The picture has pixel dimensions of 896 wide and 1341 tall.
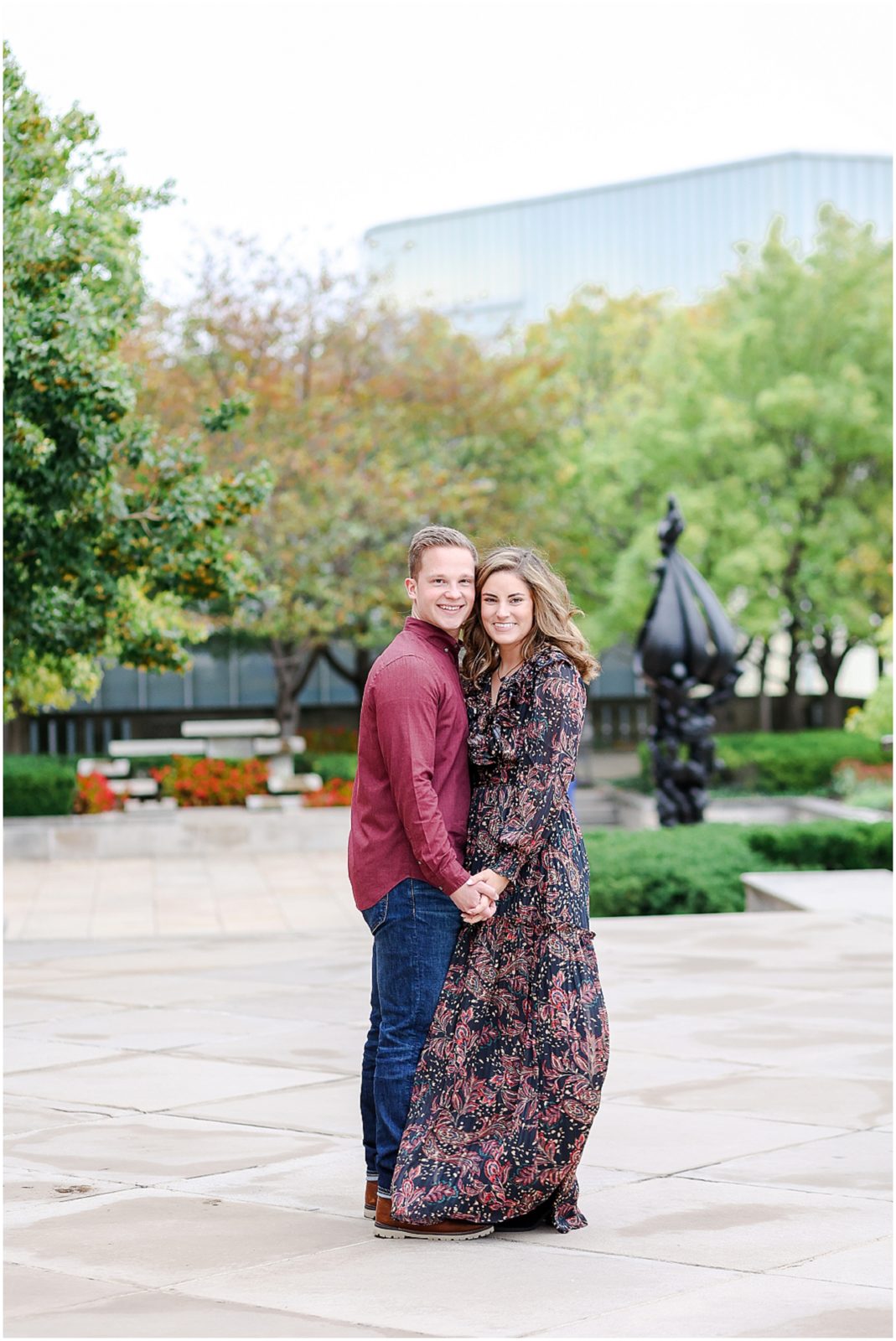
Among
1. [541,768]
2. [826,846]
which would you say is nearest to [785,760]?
[826,846]

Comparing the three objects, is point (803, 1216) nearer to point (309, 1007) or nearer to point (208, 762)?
point (309, 1007)

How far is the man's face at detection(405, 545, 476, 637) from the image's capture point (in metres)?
4.91

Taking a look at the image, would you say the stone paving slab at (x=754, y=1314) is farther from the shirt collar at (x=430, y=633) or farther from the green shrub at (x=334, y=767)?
the green shrub at (x=334, y=767)

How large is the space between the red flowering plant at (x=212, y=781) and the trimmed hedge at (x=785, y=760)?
6610mm

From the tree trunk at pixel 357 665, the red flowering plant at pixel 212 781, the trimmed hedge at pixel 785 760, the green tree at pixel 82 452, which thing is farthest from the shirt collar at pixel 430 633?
the tree trunk at pixel 357 665

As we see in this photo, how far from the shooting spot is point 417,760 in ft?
15.4

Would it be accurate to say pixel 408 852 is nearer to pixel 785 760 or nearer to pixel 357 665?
pixel 785 760

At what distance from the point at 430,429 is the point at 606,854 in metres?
14.0

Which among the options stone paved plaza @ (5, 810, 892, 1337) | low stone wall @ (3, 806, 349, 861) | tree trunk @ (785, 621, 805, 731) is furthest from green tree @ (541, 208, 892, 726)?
stone paved plaza @ (5, 810, 892, 1337)

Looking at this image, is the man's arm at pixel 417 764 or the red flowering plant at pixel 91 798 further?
the red flowering plant at pixel 91 798

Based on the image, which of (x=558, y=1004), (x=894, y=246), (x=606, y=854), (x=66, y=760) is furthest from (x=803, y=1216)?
(x=894, y=246)

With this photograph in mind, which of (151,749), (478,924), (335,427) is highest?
(335,427)

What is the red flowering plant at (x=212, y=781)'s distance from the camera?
71.0 feet

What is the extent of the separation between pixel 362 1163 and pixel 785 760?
20746 mm
